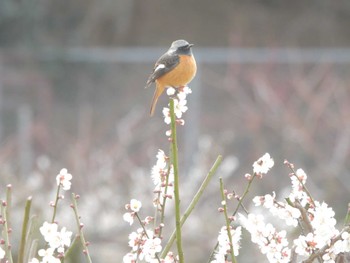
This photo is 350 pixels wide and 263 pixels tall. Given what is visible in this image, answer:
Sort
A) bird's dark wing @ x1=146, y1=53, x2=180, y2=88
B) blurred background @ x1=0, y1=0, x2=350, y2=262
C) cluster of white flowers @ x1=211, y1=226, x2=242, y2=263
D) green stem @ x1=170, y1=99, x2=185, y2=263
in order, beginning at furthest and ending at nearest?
blurred background @ x1=0, y1=0, x2=350, y2=262, bird's dark wing @ x1=146, y1=53, x2=180, y2=88, cluster of white flowers @ x1=211, y1=226, x2=242, y2=263, green stem @ x1=170, y1=99, x2=185, y2=263

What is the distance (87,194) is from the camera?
7000 mm

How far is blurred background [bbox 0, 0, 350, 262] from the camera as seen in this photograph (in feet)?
23.9

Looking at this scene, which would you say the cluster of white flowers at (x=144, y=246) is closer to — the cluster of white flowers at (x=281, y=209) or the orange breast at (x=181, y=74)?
the cluster of white flowers at (x=281, y=209)

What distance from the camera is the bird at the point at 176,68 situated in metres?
2.12

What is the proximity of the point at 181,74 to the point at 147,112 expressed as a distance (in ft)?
23.7

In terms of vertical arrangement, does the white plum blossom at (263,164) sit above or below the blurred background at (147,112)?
below

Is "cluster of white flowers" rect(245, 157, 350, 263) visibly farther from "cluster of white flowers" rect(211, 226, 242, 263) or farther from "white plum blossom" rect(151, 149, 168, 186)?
"white plum blossom" rect(151, 149, 168, 186)

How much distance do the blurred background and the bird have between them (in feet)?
13.2

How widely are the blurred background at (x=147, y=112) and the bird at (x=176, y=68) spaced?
4.03 meters

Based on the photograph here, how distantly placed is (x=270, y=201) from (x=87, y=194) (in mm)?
5348

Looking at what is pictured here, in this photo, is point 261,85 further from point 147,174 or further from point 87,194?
point 87,194

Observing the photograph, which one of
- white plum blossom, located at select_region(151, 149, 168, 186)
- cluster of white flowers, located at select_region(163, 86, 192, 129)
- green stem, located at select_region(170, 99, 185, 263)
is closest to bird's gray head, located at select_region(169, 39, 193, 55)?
cluster of white flowers, located at select_region(163, 86, 192, 129)

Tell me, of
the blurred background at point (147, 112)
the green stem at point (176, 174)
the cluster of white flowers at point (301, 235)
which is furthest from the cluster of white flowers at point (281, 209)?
the blurred background at point (147, 112)

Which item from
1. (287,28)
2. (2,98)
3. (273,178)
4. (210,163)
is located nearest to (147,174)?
(210,163)
